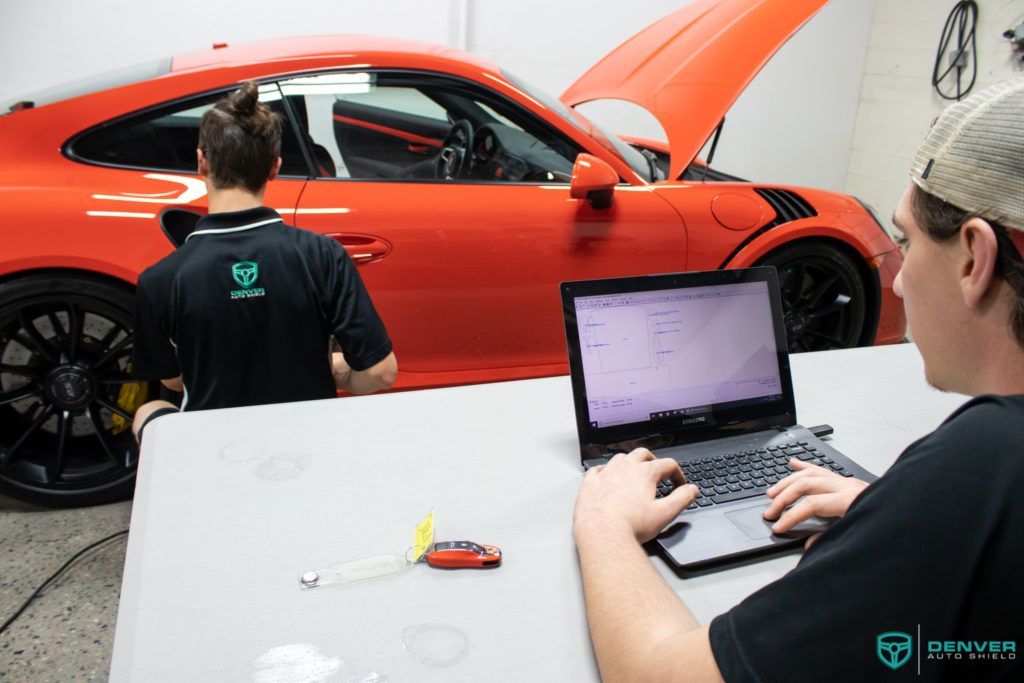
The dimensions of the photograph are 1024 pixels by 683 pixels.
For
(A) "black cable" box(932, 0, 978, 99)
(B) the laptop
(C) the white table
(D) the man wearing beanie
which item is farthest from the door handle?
(A) "black cable" box(932, 0, 978, 99)

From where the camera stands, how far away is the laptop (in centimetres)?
138

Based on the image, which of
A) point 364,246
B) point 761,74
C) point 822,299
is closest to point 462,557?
point 364,246

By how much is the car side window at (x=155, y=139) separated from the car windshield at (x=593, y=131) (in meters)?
0.90

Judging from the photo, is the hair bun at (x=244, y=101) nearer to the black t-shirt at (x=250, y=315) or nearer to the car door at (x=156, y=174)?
the black t-shirt at (x=250, y=315)

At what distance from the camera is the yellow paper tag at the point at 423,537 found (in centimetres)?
109

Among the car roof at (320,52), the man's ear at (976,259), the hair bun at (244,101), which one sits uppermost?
the car roof at (320,52)

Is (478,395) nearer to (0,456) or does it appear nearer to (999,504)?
(999,504)

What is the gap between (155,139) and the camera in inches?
102

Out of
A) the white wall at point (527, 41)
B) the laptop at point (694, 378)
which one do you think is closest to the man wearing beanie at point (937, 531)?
the laptop at point (694, 378)

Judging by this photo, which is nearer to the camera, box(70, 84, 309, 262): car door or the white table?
the white table

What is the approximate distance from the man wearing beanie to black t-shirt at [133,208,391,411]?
1166 mm

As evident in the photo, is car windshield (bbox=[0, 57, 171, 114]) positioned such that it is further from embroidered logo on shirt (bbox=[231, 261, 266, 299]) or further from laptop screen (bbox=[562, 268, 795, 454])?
laptop screen (bbox=[562, 268, 795, 454])

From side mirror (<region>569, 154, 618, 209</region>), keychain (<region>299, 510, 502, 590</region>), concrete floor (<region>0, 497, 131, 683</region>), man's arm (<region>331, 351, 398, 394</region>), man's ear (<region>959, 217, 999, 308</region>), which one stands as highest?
man's ear (<region>959, 217, 999, 308</region>)

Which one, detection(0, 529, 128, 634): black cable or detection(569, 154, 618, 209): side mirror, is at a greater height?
detection(569, 154, 618, 209): side mirror
